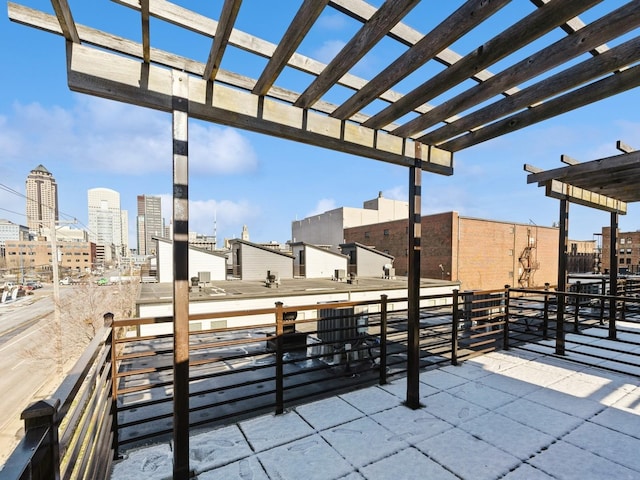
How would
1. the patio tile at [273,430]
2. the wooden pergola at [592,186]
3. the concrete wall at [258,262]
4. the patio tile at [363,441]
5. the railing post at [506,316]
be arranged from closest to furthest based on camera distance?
the patio tile at [363,441], the patio tile at [273,430], the wooden pergola at [592,186], the railing post at [506,316], the concrete wall at [258,262]

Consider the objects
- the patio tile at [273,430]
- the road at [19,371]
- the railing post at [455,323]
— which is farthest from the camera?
the road at [19,371]

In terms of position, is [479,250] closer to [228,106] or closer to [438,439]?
[438,439]

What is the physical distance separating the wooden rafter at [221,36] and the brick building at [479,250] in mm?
20962

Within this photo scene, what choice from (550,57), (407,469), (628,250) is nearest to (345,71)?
(550,57)

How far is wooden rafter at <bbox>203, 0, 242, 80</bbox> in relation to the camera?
1648 millimetres

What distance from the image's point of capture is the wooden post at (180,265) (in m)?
2.24

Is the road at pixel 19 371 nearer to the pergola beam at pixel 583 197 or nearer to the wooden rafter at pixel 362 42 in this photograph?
the wooden rafter at pixel 362 42

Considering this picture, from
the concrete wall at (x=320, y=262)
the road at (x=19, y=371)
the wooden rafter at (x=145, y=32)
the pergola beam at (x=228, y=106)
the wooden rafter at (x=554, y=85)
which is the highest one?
the wooden rafter at (x=145, y=32)

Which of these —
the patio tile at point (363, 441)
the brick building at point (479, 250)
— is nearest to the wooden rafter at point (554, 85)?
the patio tile at point (363, 441)

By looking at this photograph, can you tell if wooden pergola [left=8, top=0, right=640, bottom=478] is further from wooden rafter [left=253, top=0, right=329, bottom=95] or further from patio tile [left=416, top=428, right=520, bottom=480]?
patio tile [left=416, top=428, right=520, bottom=480]

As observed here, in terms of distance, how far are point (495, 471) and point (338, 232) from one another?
1268 inches

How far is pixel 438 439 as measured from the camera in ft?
9.05

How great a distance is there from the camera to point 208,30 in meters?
1.91

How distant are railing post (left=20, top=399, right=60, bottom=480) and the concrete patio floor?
1.71 metres
